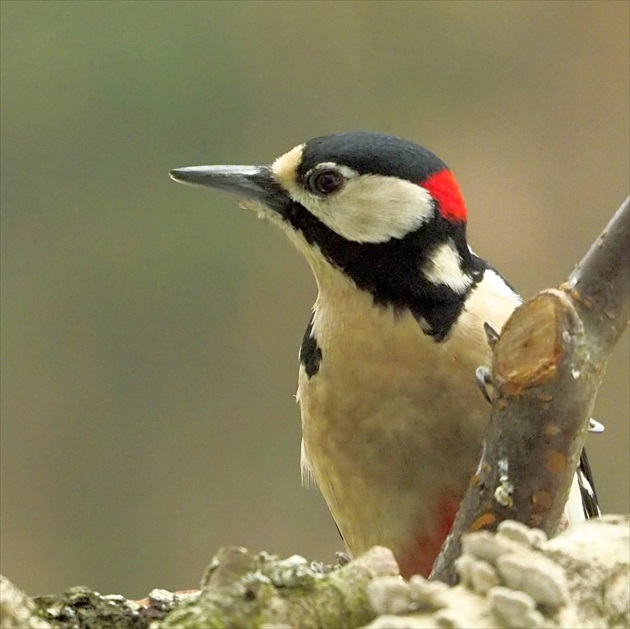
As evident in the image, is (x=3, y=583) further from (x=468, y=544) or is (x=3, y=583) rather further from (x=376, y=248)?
(x=376, y=248)

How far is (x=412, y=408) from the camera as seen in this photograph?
Result: 1158 mm

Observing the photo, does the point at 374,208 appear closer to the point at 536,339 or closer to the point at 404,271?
the point at 404,271

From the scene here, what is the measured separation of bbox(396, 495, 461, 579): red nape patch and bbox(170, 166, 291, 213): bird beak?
1.26 ft

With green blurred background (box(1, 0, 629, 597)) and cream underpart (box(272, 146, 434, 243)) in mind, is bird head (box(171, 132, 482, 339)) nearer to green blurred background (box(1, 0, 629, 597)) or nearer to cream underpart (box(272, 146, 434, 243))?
cream underpart (box(272, 146, 434, 243))

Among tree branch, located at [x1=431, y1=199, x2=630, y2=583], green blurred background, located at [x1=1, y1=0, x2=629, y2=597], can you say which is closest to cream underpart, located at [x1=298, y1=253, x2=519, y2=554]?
tree branch, located at [x1=431, y1=199, x2=630, y2=583]

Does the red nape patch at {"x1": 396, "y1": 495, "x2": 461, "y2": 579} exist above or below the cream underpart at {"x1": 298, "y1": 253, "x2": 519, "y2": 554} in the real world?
below

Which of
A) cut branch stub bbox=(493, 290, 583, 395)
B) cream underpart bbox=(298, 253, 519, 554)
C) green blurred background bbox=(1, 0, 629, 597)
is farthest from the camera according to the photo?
green blurred background bbox=(1, 0, 629, 597)

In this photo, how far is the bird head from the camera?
1.19m

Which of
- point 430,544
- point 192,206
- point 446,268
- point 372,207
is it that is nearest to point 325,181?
point 372,207

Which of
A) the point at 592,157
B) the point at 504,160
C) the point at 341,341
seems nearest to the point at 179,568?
the point at 504,160

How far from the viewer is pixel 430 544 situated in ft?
4.03

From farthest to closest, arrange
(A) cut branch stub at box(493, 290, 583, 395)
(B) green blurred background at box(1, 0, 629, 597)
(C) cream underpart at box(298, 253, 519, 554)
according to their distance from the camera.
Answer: (B) green blurred background at box(1, 0, 629, 597) < (C) cream underpart at box(298, 253, 519, 554) < (A) cut branch stub at box(493, 290, 583, 395)

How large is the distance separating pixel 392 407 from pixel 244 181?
316 millimetres

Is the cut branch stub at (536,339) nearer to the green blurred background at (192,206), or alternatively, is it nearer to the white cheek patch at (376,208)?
the white cheek patch at (376,208)
